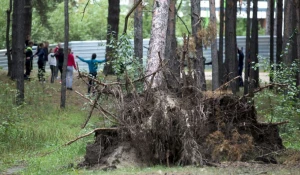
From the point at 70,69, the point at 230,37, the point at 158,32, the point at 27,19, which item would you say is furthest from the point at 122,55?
the point at 27,19

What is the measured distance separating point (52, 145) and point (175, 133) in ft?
21.3

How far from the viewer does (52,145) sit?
20.5 meters

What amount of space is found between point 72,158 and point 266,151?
4.36 m

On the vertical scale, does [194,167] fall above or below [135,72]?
below

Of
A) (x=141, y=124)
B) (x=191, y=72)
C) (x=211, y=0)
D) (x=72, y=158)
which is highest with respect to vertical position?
(x=211, y=0)

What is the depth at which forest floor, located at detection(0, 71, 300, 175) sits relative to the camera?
45.9 feet

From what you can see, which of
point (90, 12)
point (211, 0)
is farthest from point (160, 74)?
point (90, 12)

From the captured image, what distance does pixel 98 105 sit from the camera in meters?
15.6

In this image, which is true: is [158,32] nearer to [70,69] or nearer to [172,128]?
[172,128]

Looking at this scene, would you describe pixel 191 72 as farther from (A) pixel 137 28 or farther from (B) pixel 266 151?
(A) pixel 137 28

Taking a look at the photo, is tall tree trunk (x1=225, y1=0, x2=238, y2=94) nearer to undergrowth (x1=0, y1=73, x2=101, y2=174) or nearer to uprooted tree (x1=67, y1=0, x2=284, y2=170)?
undergrowth (x1=0, y1=73, x2=101, y2=174)

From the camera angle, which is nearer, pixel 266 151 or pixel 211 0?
pixel 266 151

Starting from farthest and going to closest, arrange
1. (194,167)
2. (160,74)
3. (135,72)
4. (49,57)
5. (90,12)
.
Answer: (90,12) → (49,57) → (135,72) → (160,74) → (194,167)

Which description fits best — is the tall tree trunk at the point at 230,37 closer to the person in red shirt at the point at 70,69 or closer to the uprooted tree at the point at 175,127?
the person in red shirt at the point at 70,69
